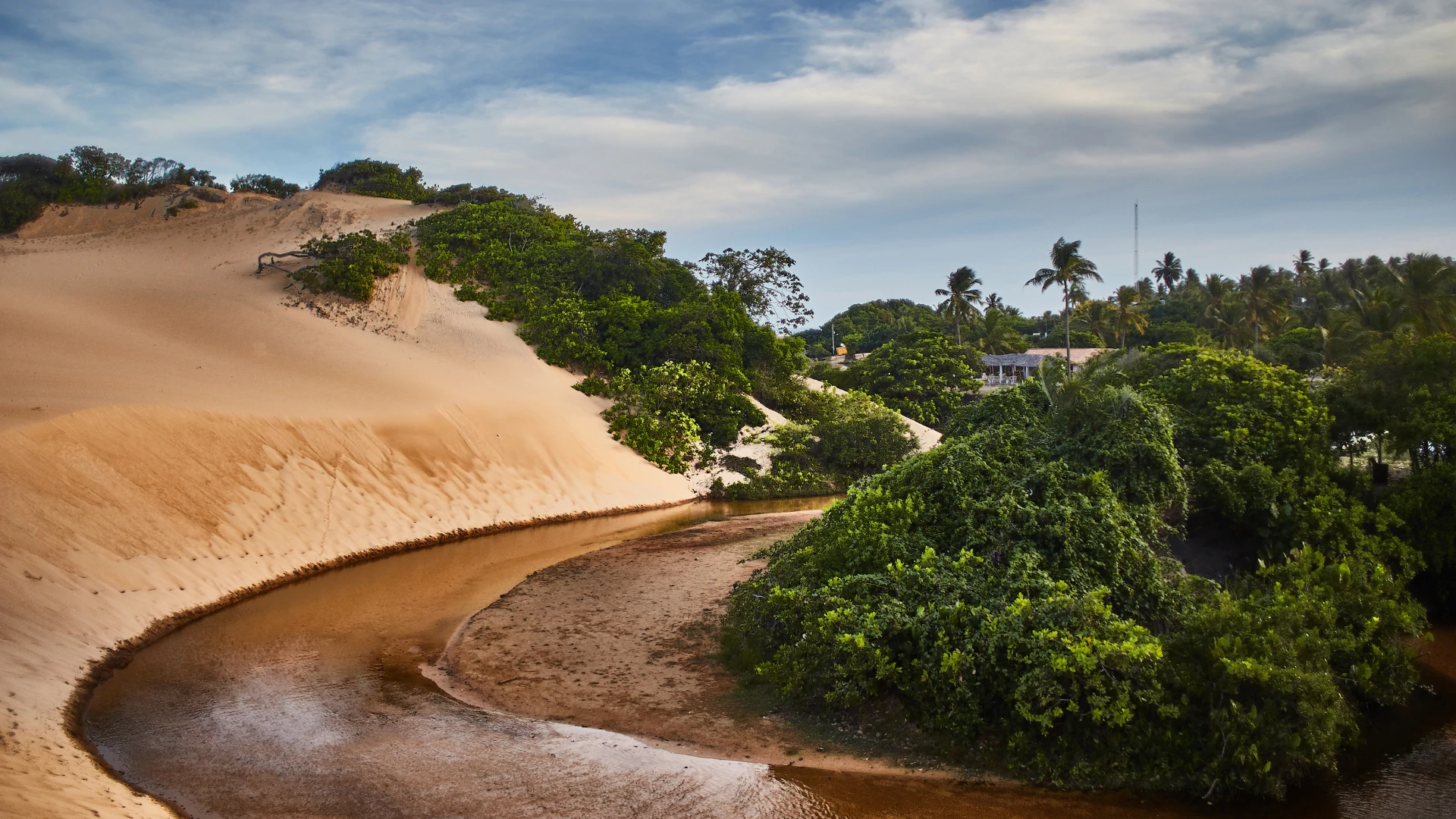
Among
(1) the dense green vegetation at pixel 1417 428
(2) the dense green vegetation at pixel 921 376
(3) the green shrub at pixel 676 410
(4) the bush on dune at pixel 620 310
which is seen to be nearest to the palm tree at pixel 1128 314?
(2) the dense green vegetation at pixel 921 376

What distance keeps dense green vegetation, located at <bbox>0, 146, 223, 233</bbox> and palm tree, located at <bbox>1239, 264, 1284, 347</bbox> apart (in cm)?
5582

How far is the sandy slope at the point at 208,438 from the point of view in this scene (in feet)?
44.5

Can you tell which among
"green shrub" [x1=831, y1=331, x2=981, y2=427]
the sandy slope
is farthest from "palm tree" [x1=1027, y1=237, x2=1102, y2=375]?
the sandy slope

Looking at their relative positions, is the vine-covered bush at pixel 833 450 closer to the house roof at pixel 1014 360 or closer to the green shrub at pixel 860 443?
the green shrub at pixel 860 443

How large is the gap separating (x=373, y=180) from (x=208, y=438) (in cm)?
3108

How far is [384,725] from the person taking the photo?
10.9 meters

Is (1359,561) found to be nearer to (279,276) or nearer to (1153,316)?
(279,276)

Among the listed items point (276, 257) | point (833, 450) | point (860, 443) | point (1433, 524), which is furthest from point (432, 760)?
point (276, 257)

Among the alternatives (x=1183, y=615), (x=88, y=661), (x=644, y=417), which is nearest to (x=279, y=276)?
(x=644, y=417)

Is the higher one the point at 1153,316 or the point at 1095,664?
the point at 1153,316

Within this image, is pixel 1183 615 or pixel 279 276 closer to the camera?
pixel 1183 615

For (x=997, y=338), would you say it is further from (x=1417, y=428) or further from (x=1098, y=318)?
(x=1417, y=428)

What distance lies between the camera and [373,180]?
47938 mm

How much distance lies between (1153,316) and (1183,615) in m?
66.8
